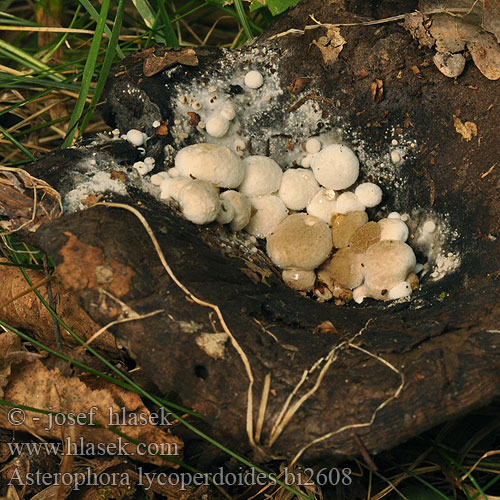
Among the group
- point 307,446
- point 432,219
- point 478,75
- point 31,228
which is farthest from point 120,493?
point 478,75

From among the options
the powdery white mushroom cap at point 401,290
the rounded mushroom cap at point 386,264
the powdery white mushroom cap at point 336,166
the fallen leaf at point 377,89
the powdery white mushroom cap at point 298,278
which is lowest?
the powdery white mushroom cap at point 298,278

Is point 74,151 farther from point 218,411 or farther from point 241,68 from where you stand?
point 218,411

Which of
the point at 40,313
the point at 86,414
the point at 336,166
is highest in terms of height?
the point at 336,166

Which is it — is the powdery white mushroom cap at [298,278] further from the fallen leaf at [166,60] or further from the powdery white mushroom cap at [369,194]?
the fallen leaf at [166,60]

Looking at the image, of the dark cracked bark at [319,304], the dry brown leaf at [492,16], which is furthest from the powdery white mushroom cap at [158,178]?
the dry brown leaf at [492,16]

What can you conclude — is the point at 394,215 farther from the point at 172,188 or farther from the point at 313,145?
the point at 172,188

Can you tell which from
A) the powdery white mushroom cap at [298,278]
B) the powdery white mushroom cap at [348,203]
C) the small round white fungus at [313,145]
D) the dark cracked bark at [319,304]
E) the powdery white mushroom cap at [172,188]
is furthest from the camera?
the small round white fungus at [313,145]
